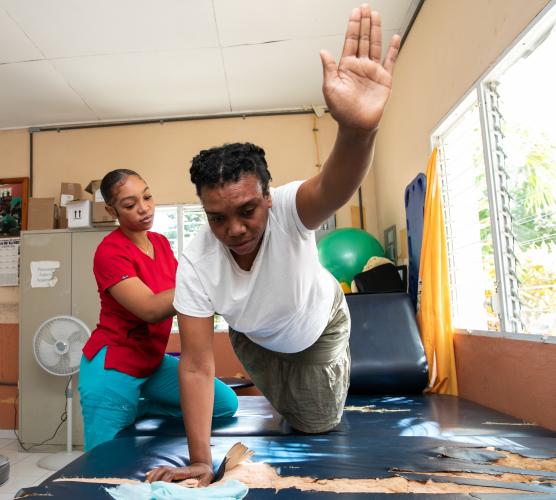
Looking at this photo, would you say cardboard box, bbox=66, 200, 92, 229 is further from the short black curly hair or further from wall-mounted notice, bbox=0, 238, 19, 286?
the short black curly hair

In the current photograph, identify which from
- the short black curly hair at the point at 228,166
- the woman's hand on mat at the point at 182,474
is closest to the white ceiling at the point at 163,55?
the short black curly hair at the point at 228,166

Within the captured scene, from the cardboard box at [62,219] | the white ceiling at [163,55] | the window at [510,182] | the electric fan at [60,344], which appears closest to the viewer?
the window at [510,182]

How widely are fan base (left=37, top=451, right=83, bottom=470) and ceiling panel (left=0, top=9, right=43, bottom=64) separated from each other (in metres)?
2.87

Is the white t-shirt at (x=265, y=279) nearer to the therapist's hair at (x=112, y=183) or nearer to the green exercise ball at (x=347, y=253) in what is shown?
the therapist's hair at (x=112, y=183)

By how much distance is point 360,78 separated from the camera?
941 mm

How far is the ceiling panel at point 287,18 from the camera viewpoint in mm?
2898

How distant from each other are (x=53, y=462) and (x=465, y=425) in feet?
9.46

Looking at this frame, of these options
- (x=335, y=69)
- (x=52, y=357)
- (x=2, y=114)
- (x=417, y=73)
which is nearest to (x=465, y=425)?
(x=335, y=69)

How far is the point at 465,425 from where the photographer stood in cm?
175

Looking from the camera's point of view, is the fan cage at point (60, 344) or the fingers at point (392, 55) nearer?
the fingers at point (392, 55)

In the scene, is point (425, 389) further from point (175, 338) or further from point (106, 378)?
point (175, 338)

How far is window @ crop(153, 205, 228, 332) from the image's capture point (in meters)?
4.42

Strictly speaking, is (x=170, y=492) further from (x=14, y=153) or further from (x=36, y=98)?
(x=14, y=153)

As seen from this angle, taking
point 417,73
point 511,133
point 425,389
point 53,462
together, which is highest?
point 417,73
